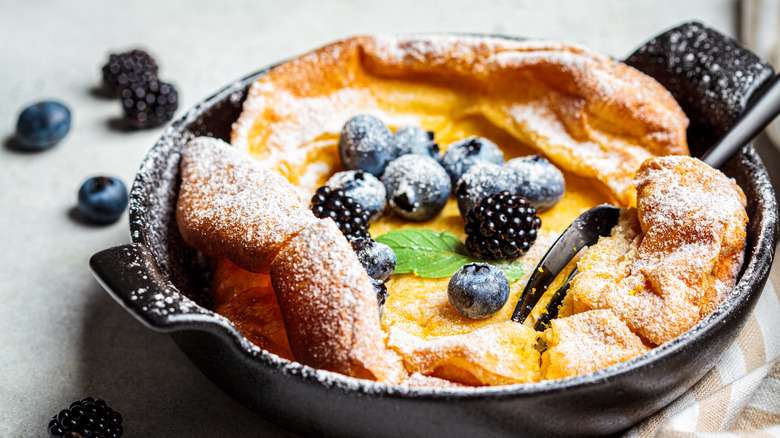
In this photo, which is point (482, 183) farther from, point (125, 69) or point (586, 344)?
point (125, 69)

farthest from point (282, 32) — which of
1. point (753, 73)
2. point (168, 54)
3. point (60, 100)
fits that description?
point (753, 73)

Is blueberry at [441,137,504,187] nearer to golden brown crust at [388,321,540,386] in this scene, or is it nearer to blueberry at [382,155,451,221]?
blueberry at [382,155,451,221]

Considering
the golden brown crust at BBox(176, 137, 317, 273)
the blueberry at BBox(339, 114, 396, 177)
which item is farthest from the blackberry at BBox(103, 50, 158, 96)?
the blueberry at BBox(339, 114, 396, 177)

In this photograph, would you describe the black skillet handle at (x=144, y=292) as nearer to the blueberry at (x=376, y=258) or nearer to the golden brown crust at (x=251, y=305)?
the golden brown crust at (x=251, y=305)

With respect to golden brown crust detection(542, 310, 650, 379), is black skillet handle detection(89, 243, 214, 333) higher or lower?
higher

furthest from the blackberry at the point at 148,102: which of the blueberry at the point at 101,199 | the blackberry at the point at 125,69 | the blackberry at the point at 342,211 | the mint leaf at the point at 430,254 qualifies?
the mint leaf at the point at 430,254

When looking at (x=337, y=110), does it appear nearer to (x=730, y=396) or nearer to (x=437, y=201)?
(x=437, y=201)
